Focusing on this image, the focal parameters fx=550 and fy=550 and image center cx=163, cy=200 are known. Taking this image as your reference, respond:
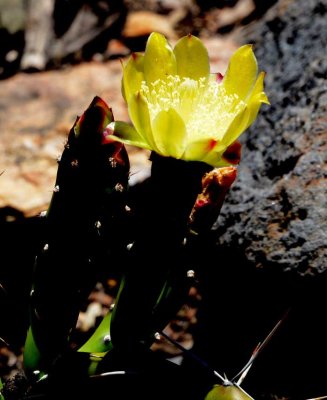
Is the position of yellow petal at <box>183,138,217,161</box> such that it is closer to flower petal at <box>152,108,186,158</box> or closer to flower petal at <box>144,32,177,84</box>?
flower petal at <box>152,108,186,158</box>

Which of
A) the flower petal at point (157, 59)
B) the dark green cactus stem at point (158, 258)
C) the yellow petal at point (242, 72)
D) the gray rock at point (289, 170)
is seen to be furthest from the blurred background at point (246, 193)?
the flower petal at point (157, 59)

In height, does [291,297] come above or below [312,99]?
below

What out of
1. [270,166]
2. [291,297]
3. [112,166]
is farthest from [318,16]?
[112,166]

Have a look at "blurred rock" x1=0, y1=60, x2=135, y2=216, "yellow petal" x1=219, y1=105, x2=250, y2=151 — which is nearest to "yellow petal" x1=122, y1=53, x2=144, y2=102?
"yellow petal" x1=219, y1=105, x2=250, y2=151

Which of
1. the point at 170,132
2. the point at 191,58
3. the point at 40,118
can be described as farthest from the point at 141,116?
the point at 40,118

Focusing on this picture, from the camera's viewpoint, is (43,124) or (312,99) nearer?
(312,99)

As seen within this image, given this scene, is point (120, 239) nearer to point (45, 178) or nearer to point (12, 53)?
point (45, 178)

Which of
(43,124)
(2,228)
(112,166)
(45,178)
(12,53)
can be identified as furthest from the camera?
(12,53)

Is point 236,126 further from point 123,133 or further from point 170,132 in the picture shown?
point 123,133
